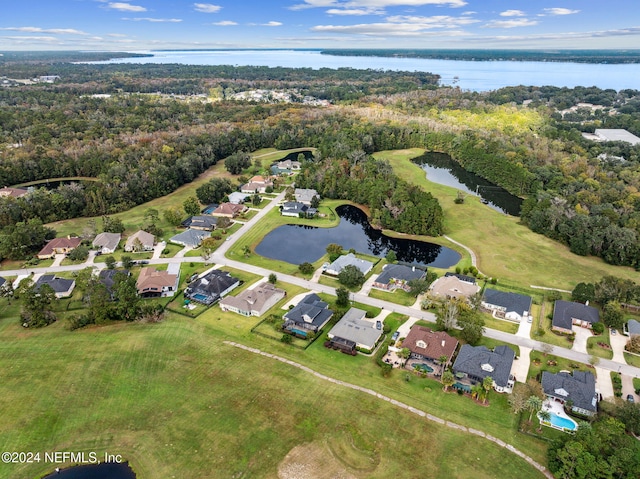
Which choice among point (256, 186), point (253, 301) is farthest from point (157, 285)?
point (256, 186)

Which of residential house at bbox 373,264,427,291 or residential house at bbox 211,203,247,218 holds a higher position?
residential house at bbox 211,203,247,218

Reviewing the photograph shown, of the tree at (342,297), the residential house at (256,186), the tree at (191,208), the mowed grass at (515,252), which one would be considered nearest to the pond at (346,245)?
the mowed grass at (515,252)

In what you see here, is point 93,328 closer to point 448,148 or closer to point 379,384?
point 379,384

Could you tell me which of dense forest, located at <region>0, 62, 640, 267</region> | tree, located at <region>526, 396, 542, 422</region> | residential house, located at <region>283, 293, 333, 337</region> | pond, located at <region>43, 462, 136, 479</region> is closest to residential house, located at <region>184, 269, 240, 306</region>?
residential house, located at <region>283, 293, 333, 337</region>

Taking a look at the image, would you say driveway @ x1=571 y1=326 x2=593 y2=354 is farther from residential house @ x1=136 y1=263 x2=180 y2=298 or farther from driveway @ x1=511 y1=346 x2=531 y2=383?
residential house @ x1=136 y1=263 x2=180 y2=298

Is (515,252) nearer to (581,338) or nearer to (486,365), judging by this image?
(581,338)
